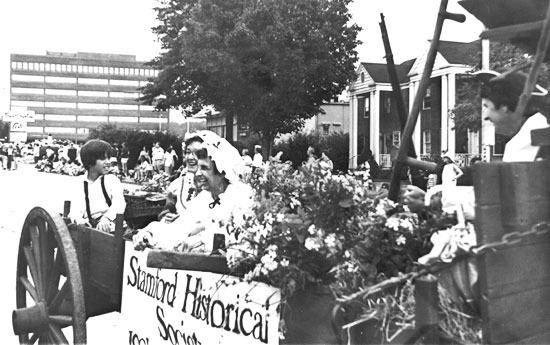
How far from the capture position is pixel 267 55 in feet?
96.5

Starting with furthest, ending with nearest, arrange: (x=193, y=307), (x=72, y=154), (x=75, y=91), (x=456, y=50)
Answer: (x=75, y=91) → (x=72, y=154) → (x=456, y=50) → (x=193, y=307)

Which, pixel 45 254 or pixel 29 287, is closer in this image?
pixel 45 254

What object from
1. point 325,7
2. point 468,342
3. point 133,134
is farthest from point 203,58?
point 468,342

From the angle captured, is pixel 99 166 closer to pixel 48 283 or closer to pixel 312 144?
pixel 48 283

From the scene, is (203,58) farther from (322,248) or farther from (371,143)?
(322,248)

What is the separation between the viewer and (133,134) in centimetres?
4072

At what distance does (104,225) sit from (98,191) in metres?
0.62

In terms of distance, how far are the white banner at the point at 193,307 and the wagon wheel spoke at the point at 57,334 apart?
37 cm

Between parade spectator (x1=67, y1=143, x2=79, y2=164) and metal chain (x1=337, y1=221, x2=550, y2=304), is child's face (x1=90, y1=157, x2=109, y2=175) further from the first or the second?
parade spectator (x1=67, y1=143, x2=79, y2=164)

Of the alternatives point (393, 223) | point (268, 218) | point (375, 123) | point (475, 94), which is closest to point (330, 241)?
point (393, 223)

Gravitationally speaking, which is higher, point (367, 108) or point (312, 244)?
point (367, 108)

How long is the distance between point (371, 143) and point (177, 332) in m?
36.3

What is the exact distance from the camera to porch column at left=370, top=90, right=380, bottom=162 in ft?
126

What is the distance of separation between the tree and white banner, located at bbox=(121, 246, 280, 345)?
25.8 meters
